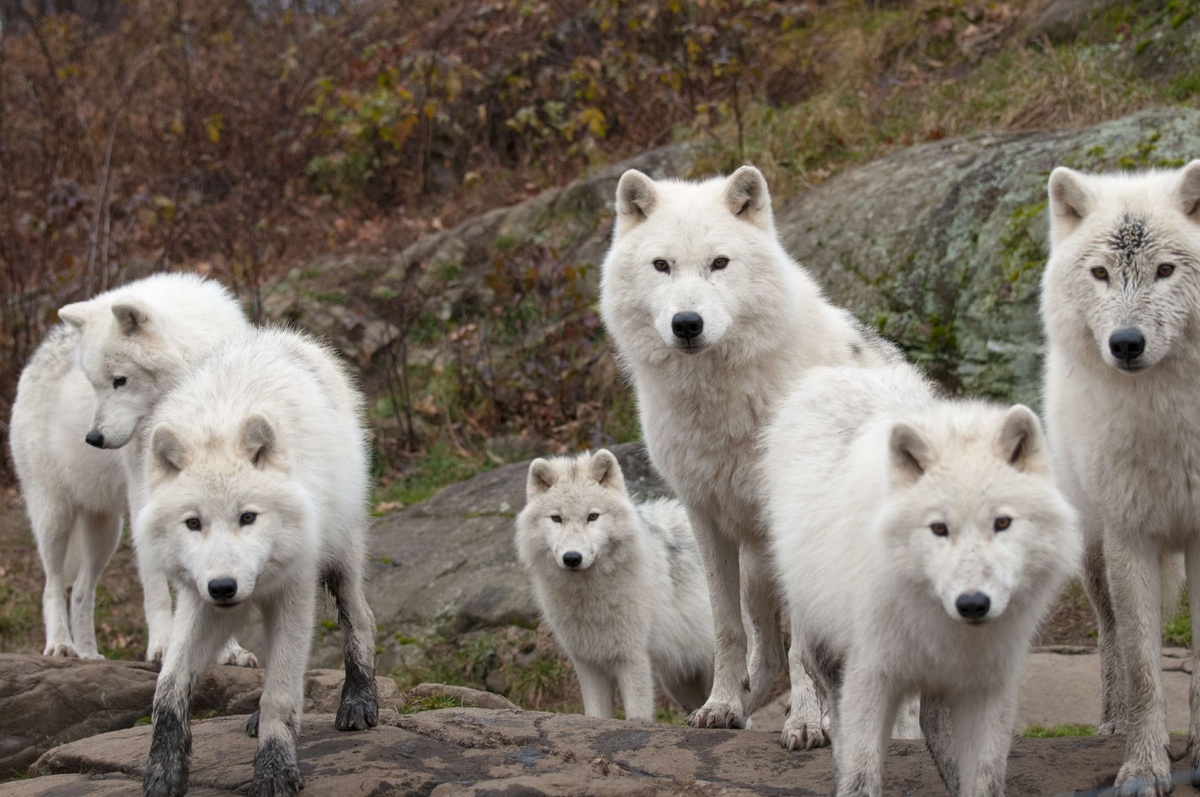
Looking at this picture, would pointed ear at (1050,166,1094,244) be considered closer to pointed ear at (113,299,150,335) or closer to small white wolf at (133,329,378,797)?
small white wolf at (133,329,378,797)

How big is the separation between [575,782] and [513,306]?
8.77 m

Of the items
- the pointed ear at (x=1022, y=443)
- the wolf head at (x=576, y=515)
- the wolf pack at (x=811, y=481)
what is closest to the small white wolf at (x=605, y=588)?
the wolf head at (x=576, y=515)

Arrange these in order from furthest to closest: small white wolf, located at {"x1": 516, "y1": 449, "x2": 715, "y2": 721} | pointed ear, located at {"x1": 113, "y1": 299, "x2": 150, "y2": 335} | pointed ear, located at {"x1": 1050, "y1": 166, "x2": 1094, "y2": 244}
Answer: small white wolf, located at {"x1": 516, "y1": 449, "x2": 715, "y2": 721} < pointed ear, located at {"x1": 113, "y1": 299, "x2": 150, "y2": 335} < pointed ear, located at {"x1": 1050, "y1": 166, "x2": 1094, "y2": 244}

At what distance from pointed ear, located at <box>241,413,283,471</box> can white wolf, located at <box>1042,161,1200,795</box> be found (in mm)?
3289

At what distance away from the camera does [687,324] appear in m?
5.34

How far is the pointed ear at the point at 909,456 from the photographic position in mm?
3862

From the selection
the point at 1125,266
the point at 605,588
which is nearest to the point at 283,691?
the point at 605,588

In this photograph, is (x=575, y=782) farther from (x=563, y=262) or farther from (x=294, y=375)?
(x=563, y=262)

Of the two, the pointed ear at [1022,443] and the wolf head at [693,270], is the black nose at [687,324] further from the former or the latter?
the pointed ear at [1022,443]

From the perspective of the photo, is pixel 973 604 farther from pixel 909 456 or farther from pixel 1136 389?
pixel 1136 389

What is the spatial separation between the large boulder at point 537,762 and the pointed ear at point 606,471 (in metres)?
2.19

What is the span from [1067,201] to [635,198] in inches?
83.1

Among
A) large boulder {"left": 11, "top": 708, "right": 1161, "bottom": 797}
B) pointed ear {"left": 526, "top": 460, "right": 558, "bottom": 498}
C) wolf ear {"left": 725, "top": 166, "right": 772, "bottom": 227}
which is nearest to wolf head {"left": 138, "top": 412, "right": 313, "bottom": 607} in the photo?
large boulder {"left": 11, "top": 708, "right": 1161, "bottom": 797}

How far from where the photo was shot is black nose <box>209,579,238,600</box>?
440cm
